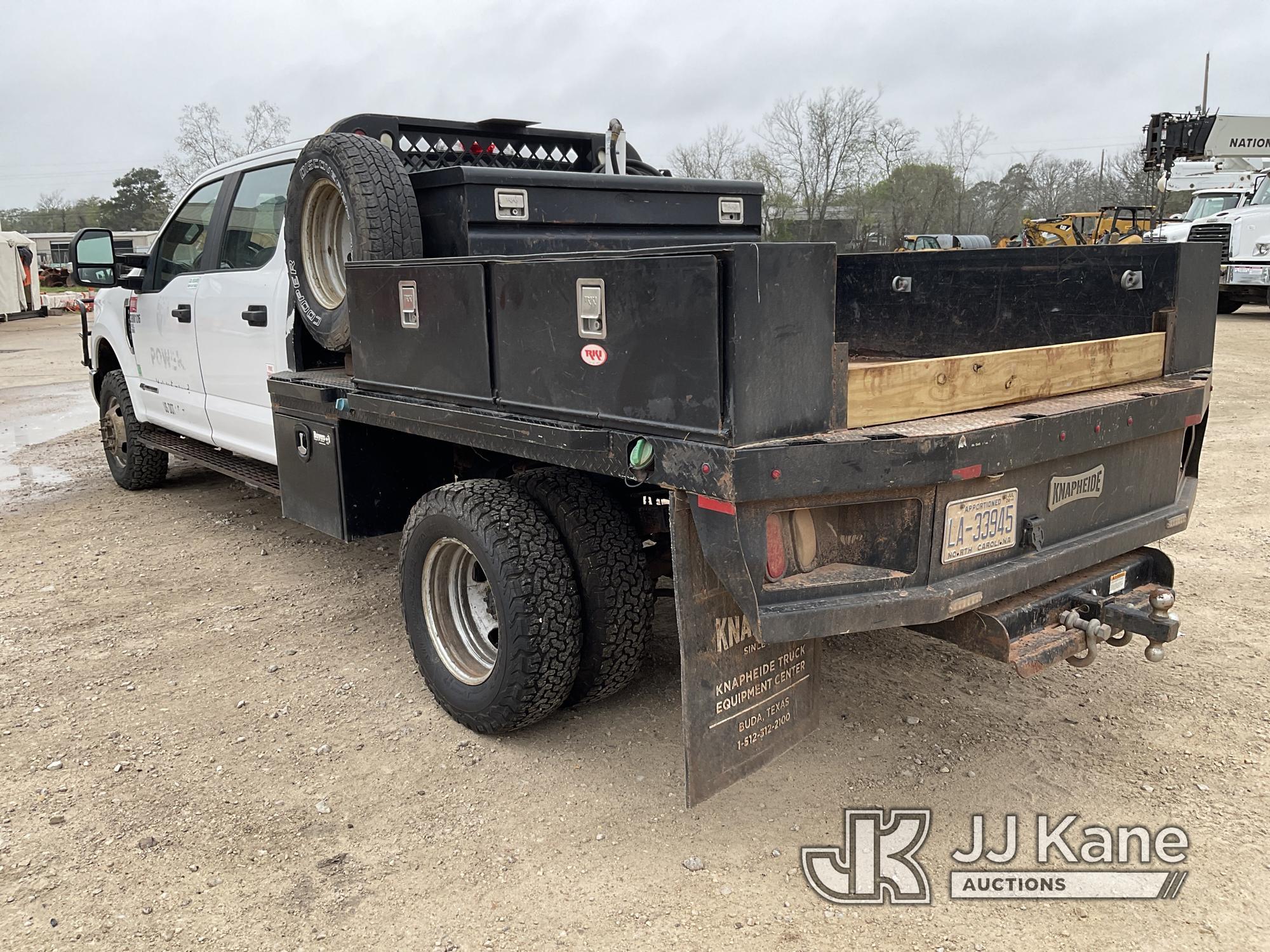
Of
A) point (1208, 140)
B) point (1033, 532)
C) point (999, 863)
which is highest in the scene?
point (1208, 140)

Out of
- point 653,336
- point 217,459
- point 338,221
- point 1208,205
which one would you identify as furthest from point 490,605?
point 1208,205

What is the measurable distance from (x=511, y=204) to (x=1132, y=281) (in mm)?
2330

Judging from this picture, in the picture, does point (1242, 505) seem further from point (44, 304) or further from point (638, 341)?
point (44, 304)

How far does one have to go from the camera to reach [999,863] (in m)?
2.75

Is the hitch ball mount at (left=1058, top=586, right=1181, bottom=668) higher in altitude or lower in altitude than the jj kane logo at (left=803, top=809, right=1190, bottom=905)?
higher

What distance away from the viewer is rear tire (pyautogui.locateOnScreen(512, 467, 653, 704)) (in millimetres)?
3158

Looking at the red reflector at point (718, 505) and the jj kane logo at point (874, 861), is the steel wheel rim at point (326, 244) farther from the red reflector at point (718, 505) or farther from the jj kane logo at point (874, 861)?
the jj kane logo at point (874, 861)

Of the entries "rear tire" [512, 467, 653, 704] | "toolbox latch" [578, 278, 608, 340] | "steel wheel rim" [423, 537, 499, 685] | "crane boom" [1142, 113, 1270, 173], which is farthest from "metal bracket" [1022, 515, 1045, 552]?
"crane boom" [1142, 113, 1270, 173]

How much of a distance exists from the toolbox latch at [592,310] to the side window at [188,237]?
3.59 m

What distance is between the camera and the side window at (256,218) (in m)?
4.85

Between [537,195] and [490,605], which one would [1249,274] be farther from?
[490,605]

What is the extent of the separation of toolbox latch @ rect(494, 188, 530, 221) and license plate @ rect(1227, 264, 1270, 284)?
18442 mm

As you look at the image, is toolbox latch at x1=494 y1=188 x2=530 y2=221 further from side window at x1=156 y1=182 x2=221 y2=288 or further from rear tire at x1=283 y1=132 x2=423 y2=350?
side window at x1=156 y1=182 x2=221 y2=288

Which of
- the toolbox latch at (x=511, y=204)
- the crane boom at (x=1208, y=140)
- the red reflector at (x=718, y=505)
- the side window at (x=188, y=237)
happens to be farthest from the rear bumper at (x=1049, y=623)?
the crane boom at (x=1208, y=140)
